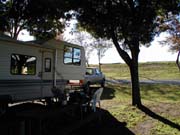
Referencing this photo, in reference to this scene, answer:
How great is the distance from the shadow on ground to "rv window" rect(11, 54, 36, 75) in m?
1.64

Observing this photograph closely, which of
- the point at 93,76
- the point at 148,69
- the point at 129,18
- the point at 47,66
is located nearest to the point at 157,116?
the point at 129,18

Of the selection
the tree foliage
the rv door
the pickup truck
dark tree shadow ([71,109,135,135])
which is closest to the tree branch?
the tree foliage

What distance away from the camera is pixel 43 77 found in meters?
11.5

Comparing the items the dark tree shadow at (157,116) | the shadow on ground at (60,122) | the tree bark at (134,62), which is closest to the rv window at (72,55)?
the tree bark at (134,62)

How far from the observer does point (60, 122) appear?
902 cm

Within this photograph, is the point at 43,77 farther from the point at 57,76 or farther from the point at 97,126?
the point at 97,126

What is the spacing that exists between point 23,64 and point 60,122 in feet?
9.01

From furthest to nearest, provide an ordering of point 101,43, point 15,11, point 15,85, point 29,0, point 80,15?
point 101,43 → point 15,11 → point 29,0 → point 80,15 → point 15,85

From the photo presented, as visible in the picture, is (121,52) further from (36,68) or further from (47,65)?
(36,68)

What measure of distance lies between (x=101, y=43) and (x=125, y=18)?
3132 cm

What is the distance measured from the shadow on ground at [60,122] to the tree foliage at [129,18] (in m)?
2.91

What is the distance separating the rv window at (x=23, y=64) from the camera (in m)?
10.1

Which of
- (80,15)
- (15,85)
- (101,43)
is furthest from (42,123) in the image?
(101,43)

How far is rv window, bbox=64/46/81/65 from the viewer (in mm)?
12859
